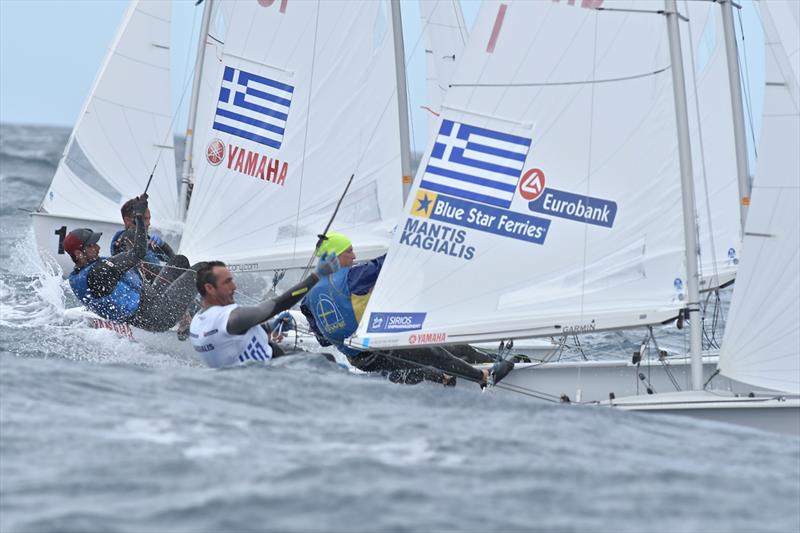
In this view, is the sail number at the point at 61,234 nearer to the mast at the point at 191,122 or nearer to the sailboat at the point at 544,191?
the mast at the point at 191,122

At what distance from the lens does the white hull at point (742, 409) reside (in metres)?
7.90

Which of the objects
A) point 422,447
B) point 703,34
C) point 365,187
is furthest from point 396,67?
point 422,447

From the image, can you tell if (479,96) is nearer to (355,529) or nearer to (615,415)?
(615,415)

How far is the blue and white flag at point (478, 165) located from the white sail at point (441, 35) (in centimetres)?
598

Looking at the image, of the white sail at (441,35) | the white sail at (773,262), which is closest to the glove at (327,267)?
the white sail at (773,262)

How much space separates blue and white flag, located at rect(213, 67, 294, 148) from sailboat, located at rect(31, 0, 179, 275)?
4.69 meters

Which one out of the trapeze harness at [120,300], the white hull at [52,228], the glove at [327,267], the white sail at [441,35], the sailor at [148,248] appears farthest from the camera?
the white hull at [52,228]

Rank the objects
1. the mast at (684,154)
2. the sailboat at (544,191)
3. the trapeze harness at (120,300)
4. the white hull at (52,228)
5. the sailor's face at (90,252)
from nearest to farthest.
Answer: the mast at (684,154) → the sailboat at (544,191) → the sailor's face at (90,252) → the trapeze harness at (120,300) → the white hull at (52,228)

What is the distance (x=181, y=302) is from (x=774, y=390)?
4803 millimetres

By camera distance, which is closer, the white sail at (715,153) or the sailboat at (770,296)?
the sailboat at (770,296)

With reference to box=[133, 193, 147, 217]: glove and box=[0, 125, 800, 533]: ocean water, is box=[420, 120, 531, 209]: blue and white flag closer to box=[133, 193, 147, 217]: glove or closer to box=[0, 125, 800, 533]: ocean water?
box=[0, 125, 800, 533]: ocean water

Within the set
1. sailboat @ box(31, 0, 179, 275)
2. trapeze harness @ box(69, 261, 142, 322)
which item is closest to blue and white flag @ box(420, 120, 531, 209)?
trapeze harness @ box(69, 261, 142, 322)

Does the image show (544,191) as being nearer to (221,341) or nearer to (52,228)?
(221,341)

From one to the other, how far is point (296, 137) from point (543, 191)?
15.0 ft
